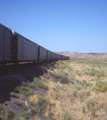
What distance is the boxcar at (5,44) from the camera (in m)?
9.93

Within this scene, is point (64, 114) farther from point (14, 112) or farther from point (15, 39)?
point (15, 39)

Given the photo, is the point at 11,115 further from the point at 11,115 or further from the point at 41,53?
the point at 41,53

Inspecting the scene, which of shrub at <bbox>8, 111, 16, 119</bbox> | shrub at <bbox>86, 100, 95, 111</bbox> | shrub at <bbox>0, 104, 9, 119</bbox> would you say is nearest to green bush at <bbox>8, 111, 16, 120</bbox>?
shrub at <bbox>8, 111, 16, 119</bbox>

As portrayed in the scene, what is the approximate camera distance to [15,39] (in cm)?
1255

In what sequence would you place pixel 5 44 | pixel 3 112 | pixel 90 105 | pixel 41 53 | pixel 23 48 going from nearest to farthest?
pixel 3 112 → pixel 90 105 → pixel 5 44 → pixel 23 48 → pixel 41 53

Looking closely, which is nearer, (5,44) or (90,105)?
(90,105)

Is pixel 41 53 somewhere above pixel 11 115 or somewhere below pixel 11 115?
above

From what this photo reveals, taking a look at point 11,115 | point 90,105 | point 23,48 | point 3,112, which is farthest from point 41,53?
point 3,112

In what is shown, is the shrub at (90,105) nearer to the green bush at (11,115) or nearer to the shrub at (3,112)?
the green bush at (11,115)

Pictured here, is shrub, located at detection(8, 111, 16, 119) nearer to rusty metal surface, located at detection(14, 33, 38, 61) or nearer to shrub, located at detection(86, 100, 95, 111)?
shrub, located at detection(86, 100, 95, 111)

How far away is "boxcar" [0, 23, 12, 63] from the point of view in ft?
32.6

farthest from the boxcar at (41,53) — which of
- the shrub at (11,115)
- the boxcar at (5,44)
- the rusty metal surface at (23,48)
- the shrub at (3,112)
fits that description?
the shrub at (3,112)

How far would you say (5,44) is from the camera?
10.6m

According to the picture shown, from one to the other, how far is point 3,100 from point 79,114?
3959 mm
